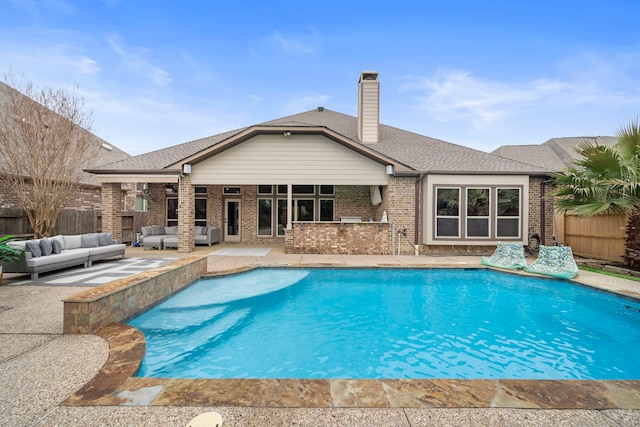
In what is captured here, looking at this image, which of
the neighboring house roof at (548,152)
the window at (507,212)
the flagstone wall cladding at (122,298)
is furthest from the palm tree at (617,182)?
the neighboring house roof at (548,152)

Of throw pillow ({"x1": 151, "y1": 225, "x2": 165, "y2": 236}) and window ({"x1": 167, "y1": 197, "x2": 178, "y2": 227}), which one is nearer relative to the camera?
throw pillow ({"x1": 151, "y1": 225, "x2": 165, "y2": 236})

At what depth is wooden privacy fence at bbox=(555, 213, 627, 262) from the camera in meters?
8.90

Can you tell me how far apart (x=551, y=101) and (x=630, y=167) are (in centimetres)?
1289

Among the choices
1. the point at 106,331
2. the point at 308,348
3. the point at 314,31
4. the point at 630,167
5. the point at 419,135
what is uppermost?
the point at 314,31

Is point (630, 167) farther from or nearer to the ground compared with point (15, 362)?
farther from the ground

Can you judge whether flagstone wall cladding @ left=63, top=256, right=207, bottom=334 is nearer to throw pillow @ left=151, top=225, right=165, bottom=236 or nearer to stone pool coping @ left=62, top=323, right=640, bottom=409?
stone pool coping @ left=62, top=323, right=640, bottom=409

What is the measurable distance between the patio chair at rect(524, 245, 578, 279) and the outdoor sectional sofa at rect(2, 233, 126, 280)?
12.3 meters

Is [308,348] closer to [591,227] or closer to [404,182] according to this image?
[404,182]

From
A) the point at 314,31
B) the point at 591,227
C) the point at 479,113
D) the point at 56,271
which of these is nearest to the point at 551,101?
the point at 479,113

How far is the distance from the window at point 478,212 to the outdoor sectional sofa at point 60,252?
1106 cm

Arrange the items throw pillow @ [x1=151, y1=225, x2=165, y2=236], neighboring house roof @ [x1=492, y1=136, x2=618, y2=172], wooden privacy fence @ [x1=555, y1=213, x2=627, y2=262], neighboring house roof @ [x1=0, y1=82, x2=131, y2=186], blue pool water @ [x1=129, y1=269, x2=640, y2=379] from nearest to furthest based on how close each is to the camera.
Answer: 1. blue pool water @ [x1=129, y1=269, x2=640, y2=379]
2. wooden privacy fence @ [x1=555, y1=213, x2=627, y2=262]
3. neighboring house roof @ [x1=0, y1=82, x2=131, y2=186]
4. throw pillow @ [x1=151, y1=225, x2=165, y2=236]
5. neighboring house roof @ [x1=492, y1=136, x2=618, y2=172]

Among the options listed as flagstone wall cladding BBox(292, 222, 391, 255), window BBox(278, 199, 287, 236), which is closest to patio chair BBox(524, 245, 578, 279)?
flagstone wall cladding BBox(292, 222, 391, 255)

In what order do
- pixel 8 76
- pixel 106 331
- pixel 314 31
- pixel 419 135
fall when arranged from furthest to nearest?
pixel 419 135
pixel 314 31
pixel 8 76
pixel 106 331

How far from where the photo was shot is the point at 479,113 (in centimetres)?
1956
